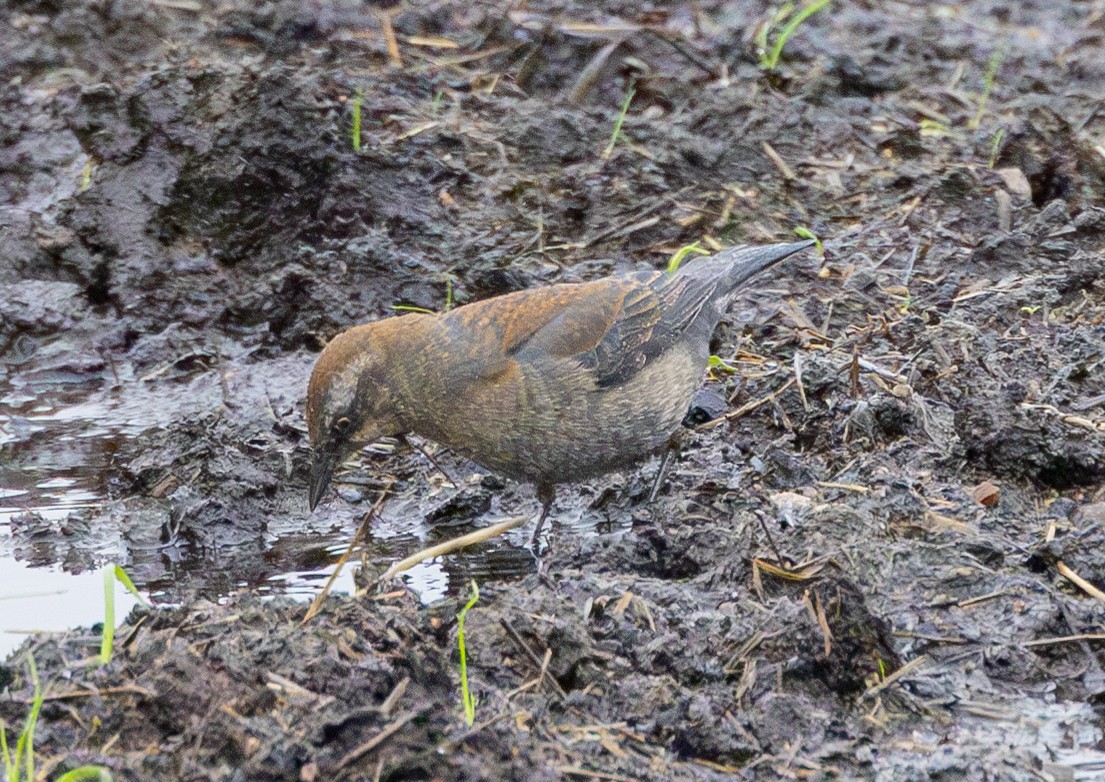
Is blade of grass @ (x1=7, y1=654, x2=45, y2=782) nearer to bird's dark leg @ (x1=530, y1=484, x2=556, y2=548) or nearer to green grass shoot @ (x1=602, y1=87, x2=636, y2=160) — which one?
bird's dark leg @ (x1=530, y1=484, x2=556, y2=548)

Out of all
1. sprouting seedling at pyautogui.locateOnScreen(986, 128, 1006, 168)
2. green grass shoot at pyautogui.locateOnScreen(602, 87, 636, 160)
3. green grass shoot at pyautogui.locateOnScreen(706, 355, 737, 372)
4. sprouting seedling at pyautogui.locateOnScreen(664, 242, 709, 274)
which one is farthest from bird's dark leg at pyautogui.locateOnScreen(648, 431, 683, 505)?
sprouting seedling at pyautogui.locateOnScreen(986, 128, 1006, 168)

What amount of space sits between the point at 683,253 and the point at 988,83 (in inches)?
130

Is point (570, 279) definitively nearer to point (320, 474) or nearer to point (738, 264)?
point (738, 264)

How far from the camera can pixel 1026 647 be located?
5.02m

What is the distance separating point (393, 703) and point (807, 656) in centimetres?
145

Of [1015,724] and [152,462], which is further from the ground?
[1015,724]

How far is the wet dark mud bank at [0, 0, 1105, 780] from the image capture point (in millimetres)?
4406

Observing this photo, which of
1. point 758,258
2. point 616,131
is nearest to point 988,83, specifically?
point 616,131

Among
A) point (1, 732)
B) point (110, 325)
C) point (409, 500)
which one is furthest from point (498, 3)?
point (1, 732)

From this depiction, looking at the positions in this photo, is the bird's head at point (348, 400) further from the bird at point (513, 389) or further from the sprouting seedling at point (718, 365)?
the sprouting seedling at point (718, 365)

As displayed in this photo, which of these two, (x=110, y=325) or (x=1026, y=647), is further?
(x=110, y=325)

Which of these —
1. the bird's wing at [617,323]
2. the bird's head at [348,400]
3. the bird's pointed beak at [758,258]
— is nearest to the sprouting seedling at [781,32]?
the bird's pointed beak at [758,258]

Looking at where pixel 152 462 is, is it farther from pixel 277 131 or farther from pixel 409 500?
pixel 277 131

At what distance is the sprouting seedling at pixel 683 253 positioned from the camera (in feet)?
26.4
